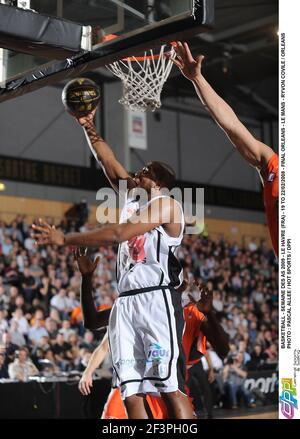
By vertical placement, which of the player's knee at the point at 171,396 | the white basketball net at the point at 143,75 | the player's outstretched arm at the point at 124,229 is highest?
the white basketball net at the point at 143,75

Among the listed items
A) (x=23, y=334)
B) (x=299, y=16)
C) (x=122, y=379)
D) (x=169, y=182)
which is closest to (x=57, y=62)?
(x=169, y=182)

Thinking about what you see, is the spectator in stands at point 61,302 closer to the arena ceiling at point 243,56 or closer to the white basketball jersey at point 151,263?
the arena ceiling at point 243,56

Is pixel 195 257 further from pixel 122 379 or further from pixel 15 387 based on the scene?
pixel 122 379

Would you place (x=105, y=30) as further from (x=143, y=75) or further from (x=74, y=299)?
(x=74, y=299)

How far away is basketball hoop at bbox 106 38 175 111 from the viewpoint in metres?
5.65

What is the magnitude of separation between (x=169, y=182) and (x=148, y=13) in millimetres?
1282

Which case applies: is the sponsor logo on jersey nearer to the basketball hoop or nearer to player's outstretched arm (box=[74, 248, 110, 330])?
player's outstretched arm (box=[74, 248, 110, 330])

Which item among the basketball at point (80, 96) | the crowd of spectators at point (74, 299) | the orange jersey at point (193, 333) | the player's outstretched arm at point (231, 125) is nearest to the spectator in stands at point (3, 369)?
the crowd of spectators at point (74, 299)

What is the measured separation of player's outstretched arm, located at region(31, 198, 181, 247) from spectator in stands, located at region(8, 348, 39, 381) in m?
4.33

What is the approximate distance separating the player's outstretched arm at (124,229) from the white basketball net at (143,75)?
108 cm

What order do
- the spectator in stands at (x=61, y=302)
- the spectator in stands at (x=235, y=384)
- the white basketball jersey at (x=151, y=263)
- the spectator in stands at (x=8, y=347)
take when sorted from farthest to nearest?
the spectator in stands at (x=61, y=302), the spectator in stands at (x=235, y=384), the spectator in stands at (x=8, y=347), the white basketball jersey at (x=151, y=263)

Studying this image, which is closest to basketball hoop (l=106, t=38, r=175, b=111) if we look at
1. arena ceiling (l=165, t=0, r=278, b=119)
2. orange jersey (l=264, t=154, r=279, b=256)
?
orange jersey (l=264, t=154, r=279, b=256)

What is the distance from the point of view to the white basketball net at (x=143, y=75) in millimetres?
5668

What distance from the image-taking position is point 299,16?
4.84 meters
